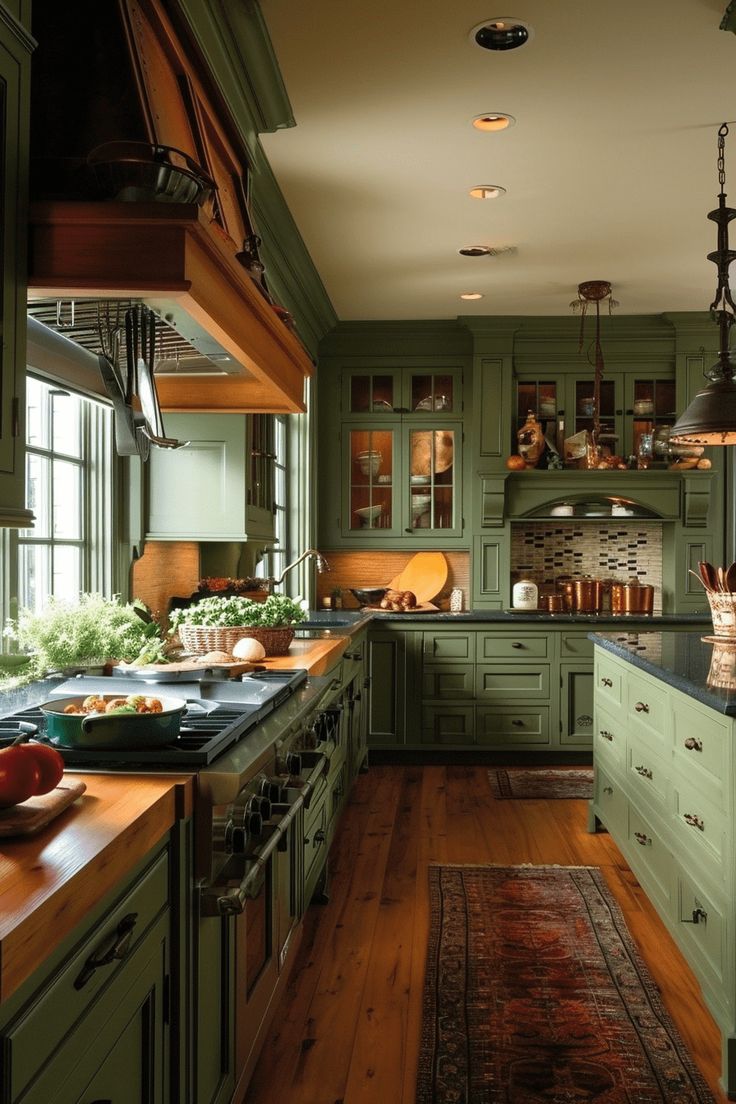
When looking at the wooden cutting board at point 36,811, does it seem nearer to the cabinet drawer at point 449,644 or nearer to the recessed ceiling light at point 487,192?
the recessed ceiling light at point 487,192

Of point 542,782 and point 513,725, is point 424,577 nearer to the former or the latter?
point 513,725

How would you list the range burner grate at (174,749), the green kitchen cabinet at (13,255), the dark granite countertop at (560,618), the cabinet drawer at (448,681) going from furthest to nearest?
the cabinet drawer at (448,681) → the dark granite countertop at (560,618) → the range burner grate at (174,749) → the green kitchen cabinet at (13,255)

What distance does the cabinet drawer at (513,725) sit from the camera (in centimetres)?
582

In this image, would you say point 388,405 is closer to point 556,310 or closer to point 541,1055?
point 556,310

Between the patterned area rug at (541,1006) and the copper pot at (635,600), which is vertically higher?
the copper pot at (635,600)

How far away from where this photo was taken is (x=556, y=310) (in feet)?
20.1

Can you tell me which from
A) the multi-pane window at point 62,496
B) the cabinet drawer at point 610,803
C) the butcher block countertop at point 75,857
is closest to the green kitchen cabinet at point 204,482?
the multi-pane window at point 62,496

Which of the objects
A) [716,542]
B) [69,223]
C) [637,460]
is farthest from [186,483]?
[716,542]

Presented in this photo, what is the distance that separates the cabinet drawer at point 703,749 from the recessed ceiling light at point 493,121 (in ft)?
6.82

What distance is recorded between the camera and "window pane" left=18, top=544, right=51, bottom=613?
9.09 feet

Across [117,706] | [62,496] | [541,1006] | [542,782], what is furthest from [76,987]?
[542,782]

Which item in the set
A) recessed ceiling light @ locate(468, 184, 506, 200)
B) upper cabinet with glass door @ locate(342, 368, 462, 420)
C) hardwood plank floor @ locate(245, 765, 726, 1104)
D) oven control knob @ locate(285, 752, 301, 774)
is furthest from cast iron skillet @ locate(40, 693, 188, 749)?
upper cabinet with glass door @ locate(342, 368, 462, 420)

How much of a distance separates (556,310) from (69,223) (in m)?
4.83

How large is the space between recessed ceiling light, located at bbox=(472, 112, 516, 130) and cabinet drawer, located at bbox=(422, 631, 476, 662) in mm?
3095
